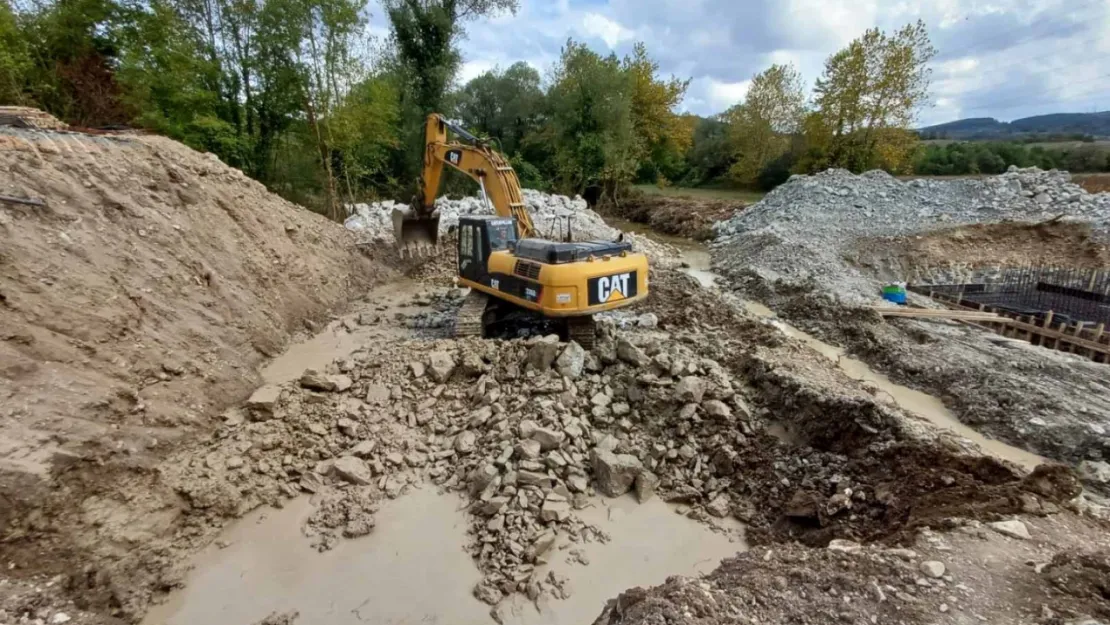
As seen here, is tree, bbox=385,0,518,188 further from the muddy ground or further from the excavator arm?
the muddy ground

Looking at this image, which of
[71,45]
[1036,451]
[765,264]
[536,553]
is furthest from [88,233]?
[765,264]

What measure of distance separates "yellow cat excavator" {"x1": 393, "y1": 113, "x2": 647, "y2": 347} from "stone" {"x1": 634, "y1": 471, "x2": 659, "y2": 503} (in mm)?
2270

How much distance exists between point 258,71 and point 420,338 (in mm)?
9948

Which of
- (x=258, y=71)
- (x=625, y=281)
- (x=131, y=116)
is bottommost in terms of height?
(x=625, y=281)

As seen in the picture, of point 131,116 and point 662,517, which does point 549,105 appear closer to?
point 131,116

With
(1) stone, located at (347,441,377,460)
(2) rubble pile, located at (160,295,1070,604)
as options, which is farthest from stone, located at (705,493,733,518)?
(1) stone, located at (347,441,377,460)

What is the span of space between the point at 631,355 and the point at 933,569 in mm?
3569

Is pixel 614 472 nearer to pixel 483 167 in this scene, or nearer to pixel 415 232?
pixel 483 167

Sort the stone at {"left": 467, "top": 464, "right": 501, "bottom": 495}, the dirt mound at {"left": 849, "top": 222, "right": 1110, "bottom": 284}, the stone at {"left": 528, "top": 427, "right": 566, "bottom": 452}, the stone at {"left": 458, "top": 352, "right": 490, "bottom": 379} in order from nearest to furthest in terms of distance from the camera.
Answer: the stone at {"left": 467, "top": 464, "right": 501, "bottom": 495} < the stone at {"left": 528, "top": 427, "right": 566, "bottom": 452} < the stone at {"left": 458, "top": 352, "right": 490, "bottom": 379} < the dirt mound at {"left": 849, "top": 222, "right": 1110, "bottom": 284}

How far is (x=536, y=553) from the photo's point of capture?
3.97 m

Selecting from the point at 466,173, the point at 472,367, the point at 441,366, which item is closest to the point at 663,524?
the point at 472,367

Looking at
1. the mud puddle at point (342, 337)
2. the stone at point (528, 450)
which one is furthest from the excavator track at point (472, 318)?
the stone at point (528, 450)

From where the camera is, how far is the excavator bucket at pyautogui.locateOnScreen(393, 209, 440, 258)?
11.1 m

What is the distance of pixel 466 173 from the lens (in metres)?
9.30
